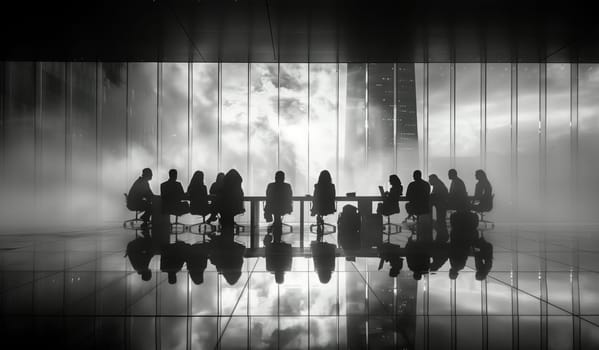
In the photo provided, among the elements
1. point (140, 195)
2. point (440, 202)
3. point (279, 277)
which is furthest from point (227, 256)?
point (440, 202)

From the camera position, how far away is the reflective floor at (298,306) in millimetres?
2107

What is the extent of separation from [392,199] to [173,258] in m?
4.51

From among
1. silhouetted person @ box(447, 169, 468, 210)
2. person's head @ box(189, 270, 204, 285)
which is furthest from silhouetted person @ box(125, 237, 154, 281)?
silhouetted person @ box(447, 169, 468, 210)

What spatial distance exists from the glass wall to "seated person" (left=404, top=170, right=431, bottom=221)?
12.2ft

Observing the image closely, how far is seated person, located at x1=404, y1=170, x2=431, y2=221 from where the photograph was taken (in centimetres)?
712

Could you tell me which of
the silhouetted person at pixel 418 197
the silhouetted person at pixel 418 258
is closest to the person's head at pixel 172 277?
the silhouetted person at pixel 418 258

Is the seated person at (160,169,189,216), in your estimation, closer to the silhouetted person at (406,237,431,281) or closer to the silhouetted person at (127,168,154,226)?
the silhouetted person at (127,168,154,226)

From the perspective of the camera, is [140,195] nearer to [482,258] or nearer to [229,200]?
[229,200]

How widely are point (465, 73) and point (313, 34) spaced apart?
5.42m

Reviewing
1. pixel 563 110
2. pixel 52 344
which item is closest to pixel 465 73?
pixel 563 110

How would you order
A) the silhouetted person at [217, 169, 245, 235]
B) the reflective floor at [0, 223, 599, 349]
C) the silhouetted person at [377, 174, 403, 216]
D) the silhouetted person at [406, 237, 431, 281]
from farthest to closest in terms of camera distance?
the silhouetted person at [377, 174, 403, 216]
the silhouetted person at [217, 169, 245, 235]
the silhouetted person at [406, 237, 431, 281]
the reflective floor at [0, 223, 599, 349]

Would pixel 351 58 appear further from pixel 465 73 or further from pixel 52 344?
pixel 52 344

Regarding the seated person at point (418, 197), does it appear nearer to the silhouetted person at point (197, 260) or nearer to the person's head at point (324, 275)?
the person's head at point (324, 275)

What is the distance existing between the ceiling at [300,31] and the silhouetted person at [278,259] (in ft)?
14.8
